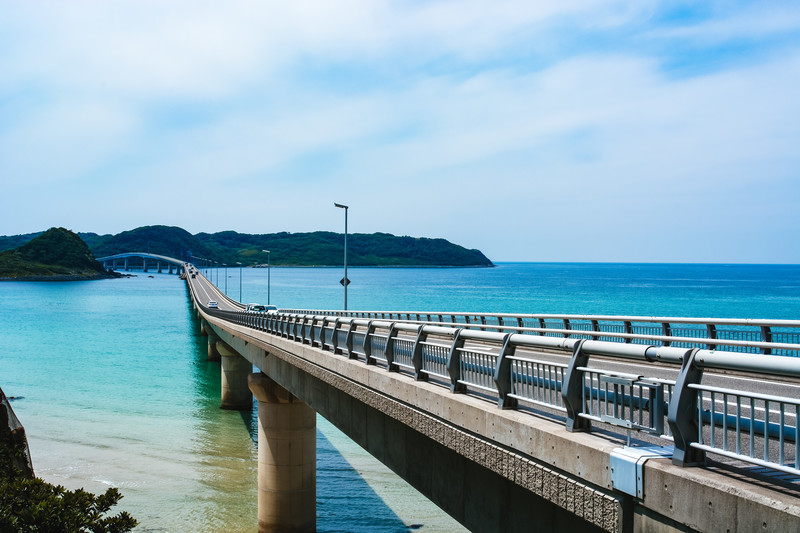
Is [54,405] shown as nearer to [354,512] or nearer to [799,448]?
[354,512]

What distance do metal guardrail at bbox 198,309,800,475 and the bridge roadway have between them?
181 mm

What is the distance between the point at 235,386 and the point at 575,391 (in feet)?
128

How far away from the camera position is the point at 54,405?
43.1 metres

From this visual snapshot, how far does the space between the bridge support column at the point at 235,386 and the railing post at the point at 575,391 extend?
39.0 m

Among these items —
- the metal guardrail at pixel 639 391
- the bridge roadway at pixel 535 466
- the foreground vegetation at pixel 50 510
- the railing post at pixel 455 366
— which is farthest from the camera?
the railing post at pixel 455 366

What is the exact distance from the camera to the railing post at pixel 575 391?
6617 mm

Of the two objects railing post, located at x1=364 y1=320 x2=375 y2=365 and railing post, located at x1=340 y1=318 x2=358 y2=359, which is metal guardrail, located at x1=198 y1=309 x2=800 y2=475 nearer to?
railing post, located at x1=364 y1=320 x2=375 y2=365

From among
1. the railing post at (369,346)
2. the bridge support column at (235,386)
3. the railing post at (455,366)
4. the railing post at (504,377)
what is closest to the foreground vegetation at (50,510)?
the railing post at (369,346)

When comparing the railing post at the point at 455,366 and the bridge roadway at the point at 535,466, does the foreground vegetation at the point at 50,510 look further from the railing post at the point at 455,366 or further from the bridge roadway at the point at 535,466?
the railing post at the point at 455,366

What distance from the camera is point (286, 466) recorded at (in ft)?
71.2

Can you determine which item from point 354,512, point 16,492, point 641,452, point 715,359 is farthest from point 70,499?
point 354,512

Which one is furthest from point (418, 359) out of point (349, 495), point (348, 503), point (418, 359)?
point (349, 495)

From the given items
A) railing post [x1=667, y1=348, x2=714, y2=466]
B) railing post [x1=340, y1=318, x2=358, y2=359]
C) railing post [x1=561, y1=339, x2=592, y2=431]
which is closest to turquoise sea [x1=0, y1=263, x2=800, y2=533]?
railing post [x1=340, y1=318, x2=358, y2=359]

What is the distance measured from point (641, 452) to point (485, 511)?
2802mm
